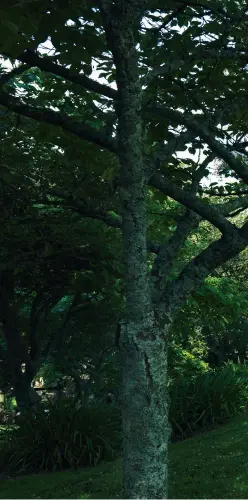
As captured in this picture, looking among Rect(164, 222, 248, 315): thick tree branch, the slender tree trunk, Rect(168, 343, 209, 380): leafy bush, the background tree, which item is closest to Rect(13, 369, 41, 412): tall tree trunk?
the slender tree trunk

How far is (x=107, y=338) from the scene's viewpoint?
14977 millimetres

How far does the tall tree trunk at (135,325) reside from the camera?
4617 millimetres

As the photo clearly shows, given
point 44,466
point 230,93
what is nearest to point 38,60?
point 230,93

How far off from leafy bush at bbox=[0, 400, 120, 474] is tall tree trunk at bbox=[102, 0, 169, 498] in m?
7.09

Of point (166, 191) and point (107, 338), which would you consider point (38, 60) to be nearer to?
point (166, 191)

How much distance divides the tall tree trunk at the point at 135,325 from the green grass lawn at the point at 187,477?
2.74 meters

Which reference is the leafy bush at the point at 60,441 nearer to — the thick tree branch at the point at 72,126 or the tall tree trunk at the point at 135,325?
the tall tree trunk at the point at 135,325

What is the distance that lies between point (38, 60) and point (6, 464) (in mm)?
8562

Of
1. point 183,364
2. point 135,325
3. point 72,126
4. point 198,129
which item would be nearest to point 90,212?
point 72,126

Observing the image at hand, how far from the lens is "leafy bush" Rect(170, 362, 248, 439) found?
13.7 m

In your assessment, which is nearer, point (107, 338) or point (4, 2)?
point (4, 2)

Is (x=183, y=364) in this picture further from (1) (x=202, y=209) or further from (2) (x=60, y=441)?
(1) (x=202, y=209)

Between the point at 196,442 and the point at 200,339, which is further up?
the point at 200,339

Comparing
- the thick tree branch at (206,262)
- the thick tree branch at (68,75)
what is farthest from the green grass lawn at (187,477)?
the thick tree branch at (68,75)
